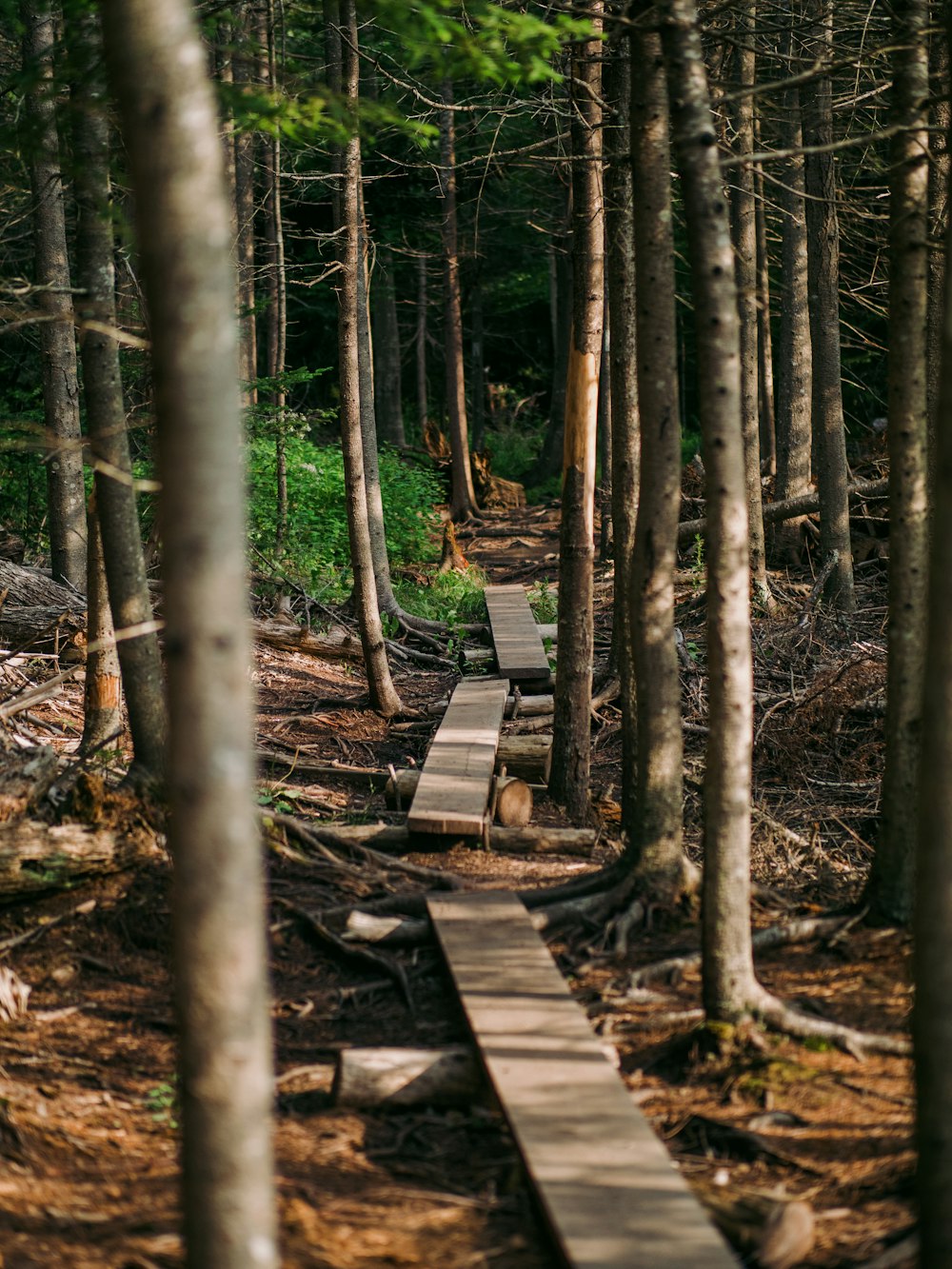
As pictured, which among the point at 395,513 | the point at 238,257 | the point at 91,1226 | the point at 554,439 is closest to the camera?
the point at 91,1226

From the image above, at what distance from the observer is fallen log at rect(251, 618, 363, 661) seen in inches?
528

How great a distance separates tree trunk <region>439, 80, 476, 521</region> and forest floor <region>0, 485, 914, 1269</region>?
51.5 feet

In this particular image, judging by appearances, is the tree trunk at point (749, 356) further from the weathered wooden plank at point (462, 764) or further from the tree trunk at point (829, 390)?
the weathered wooden plank at point (462, 764)

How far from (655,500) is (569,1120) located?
3.24 meters

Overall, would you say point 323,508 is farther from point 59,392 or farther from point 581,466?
point 581,466

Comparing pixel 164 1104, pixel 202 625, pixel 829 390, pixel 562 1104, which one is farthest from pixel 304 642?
pixel 202 625

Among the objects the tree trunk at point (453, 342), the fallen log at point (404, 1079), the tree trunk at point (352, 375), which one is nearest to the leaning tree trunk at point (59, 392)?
the tree trunk at point (352, 375)

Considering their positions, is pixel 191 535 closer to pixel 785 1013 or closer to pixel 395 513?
pixel 785 1013

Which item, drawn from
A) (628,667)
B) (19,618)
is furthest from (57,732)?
(628,667)

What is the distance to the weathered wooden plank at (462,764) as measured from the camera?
26.1 ft

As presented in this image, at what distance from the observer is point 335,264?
10.4m

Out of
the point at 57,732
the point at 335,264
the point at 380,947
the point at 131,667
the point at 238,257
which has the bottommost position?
the point at 380,947

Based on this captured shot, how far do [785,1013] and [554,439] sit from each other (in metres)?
25.3

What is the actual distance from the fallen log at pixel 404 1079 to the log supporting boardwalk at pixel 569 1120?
0.18 m
